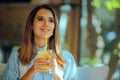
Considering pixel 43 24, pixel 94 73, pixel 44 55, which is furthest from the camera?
pixel 94 73

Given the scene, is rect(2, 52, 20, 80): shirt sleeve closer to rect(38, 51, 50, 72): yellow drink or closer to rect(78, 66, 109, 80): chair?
rect(38, 51, 50, 72): yellow drink

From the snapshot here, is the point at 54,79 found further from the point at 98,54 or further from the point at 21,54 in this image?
the point at 98,54

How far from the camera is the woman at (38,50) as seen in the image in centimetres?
117

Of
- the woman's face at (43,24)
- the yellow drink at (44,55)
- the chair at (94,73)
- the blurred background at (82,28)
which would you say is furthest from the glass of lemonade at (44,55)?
the blurred background at (82,28)

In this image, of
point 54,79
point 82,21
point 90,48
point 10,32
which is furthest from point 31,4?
point 54,79

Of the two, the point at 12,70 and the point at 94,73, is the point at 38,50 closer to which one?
the point at 12,70

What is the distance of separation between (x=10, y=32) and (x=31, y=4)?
29 cm

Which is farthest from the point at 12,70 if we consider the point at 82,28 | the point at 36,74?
the point at 82,28

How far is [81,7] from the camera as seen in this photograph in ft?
6.75

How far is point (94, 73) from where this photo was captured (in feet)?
4.23

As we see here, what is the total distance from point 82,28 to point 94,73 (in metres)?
0.77

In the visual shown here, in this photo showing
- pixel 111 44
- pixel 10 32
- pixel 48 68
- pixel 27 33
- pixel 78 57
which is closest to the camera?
pixel 48 68

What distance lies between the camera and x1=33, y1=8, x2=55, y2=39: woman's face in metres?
1.19

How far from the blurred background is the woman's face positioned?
649 millimetres
